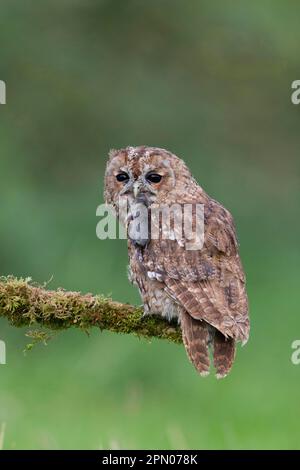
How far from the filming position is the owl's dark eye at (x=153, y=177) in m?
5.82

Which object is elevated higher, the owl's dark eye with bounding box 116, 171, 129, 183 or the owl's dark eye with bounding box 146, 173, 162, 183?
the owl's dark eye with bounding box 116, 171, 129, 183

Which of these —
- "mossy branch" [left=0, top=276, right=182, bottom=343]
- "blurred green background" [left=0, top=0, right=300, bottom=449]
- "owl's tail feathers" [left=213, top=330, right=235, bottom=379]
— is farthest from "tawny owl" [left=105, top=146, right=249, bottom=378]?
"blurred green background" [left=0, top=0, right=300, bottom=449]

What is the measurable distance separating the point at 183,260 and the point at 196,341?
0.45 meters

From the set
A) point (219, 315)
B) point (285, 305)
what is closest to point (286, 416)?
point (285, 305)

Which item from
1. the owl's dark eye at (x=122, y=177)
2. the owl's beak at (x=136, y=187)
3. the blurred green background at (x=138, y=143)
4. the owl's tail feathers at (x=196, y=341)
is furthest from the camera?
the blurred green background at (x=138, y=143)

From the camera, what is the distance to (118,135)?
42.1 ft

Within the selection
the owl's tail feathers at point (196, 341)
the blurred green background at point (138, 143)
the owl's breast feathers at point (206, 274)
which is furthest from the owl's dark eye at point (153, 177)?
the blurred green background at point (138, 143)

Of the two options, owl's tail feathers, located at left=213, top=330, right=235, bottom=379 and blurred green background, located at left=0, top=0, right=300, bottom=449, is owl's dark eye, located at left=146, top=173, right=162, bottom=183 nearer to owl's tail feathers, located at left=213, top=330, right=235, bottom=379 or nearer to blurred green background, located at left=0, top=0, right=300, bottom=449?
owl's tail feathers, located at left=213, top=330, right=235, bottom=379

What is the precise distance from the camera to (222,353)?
17.1 ft

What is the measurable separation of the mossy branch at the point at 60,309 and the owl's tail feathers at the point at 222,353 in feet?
1.17

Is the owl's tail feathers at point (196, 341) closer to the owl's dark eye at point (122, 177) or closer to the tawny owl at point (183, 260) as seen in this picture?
the tawny owl at point (183, 260)

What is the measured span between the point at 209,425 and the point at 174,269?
448cm

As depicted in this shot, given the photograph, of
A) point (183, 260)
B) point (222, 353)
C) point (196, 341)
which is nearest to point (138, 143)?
point (183, 260)

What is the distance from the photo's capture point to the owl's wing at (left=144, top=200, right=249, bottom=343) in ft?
17.6
